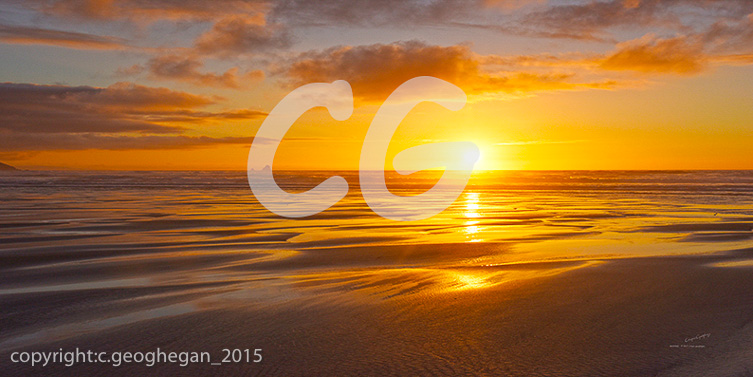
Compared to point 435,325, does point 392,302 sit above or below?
above

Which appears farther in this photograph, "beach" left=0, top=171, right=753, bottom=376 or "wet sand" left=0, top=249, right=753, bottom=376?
"beach" left=0, top=171, right=753, bottom=376

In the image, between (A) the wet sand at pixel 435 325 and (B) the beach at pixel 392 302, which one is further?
(B) the beach at pixel 392 302

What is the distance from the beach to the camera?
472 centimetres

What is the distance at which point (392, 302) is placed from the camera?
6715 mm

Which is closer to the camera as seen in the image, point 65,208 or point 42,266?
point 42,266

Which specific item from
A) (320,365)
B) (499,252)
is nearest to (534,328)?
(320,365)

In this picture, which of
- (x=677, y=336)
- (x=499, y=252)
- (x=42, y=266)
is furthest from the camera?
(x=499, y=252)

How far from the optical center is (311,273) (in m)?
8.88

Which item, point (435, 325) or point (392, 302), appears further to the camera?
point (392, 302)

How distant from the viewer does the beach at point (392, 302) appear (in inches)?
186

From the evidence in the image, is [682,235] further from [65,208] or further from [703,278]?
[65,208]

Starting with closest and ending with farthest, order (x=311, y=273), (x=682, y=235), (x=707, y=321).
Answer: (x=707, y=321), (x=311, y=273), (x=682, y=235)

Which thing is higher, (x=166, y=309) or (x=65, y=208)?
(x=65, y=208)

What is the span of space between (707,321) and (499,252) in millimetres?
5354
